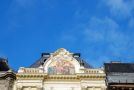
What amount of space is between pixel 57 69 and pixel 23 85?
16.4 ft

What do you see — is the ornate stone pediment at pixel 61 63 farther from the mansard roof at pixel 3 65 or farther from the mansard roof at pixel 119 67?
the mansard roof at pixel 3 65

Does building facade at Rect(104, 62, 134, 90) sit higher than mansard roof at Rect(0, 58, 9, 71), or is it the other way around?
mansard roof at Rect(0, 58, 9, 71)

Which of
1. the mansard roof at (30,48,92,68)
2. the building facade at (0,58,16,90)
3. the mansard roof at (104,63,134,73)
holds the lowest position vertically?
the building facade at (0,58,16,90)

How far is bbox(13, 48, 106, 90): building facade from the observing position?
52000 millimetres

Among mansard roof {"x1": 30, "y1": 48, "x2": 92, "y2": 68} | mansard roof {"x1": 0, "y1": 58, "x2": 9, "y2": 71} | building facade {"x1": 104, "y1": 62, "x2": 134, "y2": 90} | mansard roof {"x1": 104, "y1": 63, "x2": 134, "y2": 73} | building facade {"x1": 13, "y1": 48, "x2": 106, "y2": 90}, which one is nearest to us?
A: building facade {"x1": 104, "y1": 62, "x2": 134, "y2": 90}

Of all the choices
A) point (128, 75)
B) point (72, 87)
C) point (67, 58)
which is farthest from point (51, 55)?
point (128, 75)

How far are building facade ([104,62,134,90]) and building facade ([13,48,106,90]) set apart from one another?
1218 millimetres

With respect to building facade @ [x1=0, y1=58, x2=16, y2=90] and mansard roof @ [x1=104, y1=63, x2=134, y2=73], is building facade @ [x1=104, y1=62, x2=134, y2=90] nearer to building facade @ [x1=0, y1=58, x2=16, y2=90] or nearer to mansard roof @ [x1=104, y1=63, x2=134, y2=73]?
mansard roof @ [x1=104, y1=63, x2=134, y2=73]

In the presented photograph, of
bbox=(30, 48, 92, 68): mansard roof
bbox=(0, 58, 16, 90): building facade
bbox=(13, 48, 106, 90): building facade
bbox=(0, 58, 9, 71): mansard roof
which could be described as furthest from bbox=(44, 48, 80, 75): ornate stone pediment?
bbox=(0, 58, 9, 71): mansard roof

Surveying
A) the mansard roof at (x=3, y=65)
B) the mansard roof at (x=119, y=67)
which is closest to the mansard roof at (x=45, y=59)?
the mansard roof at (x=119, y=67)

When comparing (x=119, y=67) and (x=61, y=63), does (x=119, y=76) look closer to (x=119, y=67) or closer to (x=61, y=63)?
(x=119, y=67)

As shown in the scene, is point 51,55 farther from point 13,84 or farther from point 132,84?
point 132,84

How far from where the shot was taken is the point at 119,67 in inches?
2233

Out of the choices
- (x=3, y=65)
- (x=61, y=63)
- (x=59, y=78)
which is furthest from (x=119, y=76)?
(x=3, y=65)
